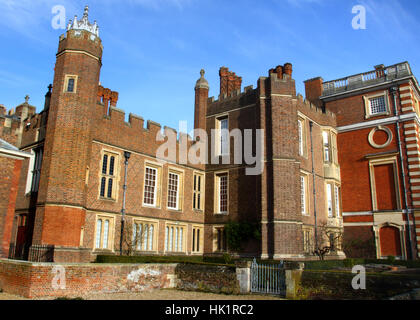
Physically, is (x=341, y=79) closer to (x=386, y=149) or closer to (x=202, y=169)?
(x=386, y=149)

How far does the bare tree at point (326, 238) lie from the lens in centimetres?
2461

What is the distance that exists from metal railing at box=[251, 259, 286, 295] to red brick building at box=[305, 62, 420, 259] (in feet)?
51.8

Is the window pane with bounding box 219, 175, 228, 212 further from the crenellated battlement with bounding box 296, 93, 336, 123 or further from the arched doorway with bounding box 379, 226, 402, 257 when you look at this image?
the arched doorway with bounding box 379, 226, 402, 257

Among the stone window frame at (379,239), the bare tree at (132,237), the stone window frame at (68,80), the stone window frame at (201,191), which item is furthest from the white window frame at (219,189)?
the stone window frame at (379,239)

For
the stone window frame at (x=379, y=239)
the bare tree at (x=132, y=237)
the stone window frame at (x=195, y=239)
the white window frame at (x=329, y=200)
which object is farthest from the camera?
the white window frame at (x=329, y=200)

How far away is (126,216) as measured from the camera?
2034cm

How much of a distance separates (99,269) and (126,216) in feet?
24.7

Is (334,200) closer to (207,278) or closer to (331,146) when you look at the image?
(331,146)

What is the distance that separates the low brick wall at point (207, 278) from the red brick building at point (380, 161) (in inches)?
647

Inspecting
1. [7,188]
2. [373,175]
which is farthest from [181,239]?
[373,175]

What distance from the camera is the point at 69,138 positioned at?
17734 millimetres

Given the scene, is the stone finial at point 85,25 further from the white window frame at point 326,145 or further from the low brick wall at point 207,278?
the white window frame at point 326,145

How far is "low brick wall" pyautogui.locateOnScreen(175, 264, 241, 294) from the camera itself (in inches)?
543
